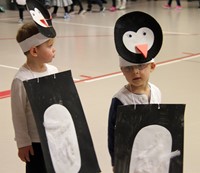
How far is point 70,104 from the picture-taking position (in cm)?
245

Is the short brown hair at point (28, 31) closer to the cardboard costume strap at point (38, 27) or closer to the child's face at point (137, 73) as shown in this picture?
the cardboard costume strap at point (38, 27)

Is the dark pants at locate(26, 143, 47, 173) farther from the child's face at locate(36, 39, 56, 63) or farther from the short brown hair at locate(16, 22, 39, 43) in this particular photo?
the short brown hair at locate(16, 22, 39, 43)

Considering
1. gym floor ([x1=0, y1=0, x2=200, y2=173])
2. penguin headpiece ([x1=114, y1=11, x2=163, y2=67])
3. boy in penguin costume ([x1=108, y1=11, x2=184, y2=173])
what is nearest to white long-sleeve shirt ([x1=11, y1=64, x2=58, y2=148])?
boy in penguin costume ([x1=108, y1=11, x2=184, y2=173])

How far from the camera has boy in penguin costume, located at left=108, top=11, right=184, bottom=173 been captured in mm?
2150

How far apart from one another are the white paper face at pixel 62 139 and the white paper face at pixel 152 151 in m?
0.37

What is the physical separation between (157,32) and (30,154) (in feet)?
3.19

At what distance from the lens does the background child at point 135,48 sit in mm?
2271

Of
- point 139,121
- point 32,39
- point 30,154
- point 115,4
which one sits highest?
point 32,39

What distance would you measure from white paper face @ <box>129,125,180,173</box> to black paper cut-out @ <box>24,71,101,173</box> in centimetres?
39

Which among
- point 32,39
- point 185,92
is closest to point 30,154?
point 32,39

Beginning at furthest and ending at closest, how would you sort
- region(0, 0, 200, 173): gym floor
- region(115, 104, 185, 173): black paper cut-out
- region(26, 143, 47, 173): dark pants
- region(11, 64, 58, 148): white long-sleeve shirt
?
region(0, 0, 200, 173): gym floor, region(26, 143, 47, 173): dark pants, region(11, 64, 58, 148): white long-sleeve shirt, region(115, 104, 185, 173): black paper cut-out

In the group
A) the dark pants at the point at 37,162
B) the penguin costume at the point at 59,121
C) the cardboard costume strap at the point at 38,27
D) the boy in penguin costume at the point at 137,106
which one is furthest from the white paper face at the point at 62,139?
the cardboard costume strap at the point at 38,27

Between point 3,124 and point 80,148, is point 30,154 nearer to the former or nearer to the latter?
point 80,148

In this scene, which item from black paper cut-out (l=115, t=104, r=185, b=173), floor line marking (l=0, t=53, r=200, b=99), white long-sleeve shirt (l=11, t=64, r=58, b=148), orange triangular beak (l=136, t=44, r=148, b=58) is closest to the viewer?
black paper cut-out (l=115, t=104, r=185, b=173)
